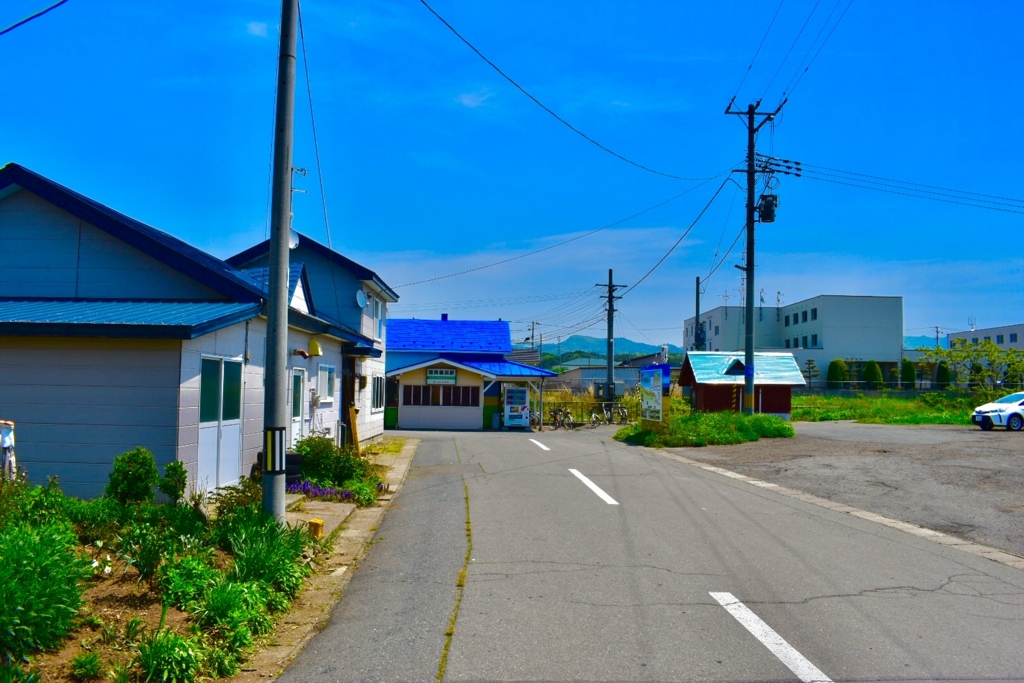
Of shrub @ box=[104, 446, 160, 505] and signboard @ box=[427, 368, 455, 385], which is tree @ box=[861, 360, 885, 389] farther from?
shrub @ box=[104, 446, 160, 505]

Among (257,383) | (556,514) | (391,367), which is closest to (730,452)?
(556,514)

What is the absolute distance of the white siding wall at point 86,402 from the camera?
9727mm

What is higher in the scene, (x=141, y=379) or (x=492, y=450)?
(x=141, y=379)

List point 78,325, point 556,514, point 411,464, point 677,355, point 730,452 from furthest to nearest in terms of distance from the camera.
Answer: point 677,355
point 730,452
point 411,464
point 556,514
point 78,325

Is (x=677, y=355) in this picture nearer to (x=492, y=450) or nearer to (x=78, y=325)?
(x=492, y=450)

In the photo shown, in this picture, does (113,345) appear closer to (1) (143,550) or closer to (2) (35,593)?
(1) (143,550)

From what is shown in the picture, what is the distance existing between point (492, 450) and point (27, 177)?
14913mm

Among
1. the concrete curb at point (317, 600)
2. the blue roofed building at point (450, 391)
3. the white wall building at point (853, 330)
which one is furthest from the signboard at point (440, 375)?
the white wall building at point (853, 330)

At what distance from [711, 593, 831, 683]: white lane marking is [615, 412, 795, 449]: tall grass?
19853 mm

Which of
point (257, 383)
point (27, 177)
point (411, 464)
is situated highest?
point (27, 177)

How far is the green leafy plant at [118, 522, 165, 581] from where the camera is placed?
6211mm

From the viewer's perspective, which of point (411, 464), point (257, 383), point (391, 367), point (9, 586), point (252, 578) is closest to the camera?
point (9, 586)

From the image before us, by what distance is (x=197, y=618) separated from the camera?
565 centimetres

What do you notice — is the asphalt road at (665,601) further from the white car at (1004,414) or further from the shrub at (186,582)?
the white car at (1004,414)
